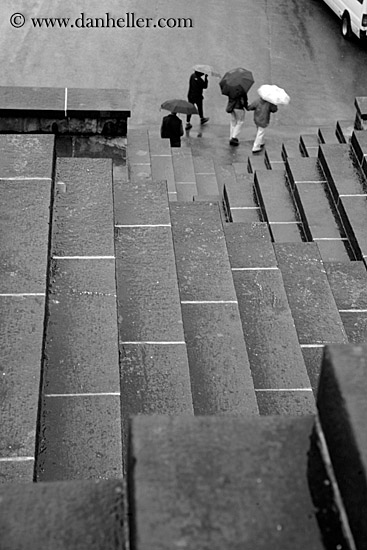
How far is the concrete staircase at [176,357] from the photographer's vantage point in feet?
8.98

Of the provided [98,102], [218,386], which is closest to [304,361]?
[218,386]

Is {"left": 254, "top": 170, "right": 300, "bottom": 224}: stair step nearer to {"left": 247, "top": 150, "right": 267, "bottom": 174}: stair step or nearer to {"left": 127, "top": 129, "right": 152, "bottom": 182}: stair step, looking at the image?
{"left": 127, "top": 129, "right": 152, "bottom": 182}: stair step

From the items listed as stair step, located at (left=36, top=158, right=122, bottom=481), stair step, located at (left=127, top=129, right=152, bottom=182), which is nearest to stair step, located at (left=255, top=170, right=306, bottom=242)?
stair step, located at (left=127, top=129, right=152, bottom=182)

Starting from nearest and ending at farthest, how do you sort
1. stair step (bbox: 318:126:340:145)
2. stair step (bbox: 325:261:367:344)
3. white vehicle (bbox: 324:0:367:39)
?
stair step (bbox: 325:261:367:344) < stair step (bbox: 318:126:340:145) < white vehicle (bbox: 324:0:367:39)

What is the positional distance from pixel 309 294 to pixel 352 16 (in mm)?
11470

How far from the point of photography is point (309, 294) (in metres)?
6.89

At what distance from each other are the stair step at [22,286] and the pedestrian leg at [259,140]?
6.32 meters

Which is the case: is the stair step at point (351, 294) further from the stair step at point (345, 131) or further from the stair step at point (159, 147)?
the stair step at point (159, 147)

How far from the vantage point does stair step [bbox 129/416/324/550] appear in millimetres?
2631

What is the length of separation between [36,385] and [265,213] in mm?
4890

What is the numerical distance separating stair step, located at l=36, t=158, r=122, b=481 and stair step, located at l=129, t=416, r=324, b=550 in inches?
60.8

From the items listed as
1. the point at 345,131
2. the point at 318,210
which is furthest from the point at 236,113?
the point at 318,210

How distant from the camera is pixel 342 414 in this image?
2.77 metres

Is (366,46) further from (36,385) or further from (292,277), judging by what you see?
(36,385)
